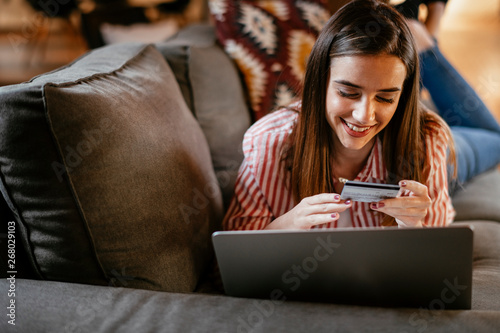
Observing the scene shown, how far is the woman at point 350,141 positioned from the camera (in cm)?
81

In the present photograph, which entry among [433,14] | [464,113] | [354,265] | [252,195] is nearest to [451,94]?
[464,113]

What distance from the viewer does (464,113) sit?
5.21 ft

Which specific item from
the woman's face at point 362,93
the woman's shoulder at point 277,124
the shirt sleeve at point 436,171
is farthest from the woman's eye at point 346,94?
the shirt sleeve at point 436,171

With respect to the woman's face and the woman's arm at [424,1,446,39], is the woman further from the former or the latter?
the woman's arm at [424,1,446,39]

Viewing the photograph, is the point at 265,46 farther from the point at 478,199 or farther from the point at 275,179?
the point at 478,199

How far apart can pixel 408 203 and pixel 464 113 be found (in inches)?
38.9

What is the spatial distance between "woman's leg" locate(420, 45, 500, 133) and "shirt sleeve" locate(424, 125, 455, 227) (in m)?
0.59

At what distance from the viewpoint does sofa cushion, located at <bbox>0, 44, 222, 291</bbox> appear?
67cm

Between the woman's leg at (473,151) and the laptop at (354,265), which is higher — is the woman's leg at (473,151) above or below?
below

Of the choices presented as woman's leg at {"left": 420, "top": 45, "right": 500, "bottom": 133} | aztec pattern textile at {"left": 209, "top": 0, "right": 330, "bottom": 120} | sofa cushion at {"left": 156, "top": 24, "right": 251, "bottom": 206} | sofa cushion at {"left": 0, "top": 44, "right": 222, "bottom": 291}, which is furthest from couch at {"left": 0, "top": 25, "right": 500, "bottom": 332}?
woman's leg at {"left": 420, "top": 45, "right": 500, "bottom": 133}

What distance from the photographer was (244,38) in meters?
1.45

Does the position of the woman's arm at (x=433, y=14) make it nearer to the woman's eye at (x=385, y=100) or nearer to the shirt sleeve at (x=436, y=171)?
the shirt sleeve at (x=436, y=171)

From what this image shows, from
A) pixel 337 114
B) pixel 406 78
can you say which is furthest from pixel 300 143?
pixel 406 78

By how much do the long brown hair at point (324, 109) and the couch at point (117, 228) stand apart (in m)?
0.25
